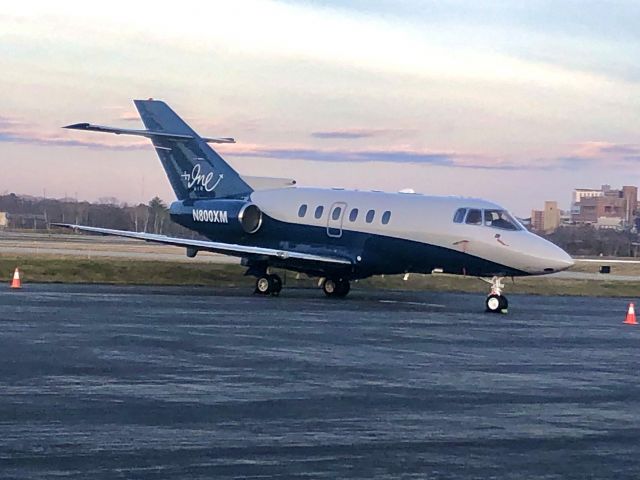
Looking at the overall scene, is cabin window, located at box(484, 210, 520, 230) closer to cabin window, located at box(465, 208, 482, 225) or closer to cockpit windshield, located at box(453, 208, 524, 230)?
cockpit windshield, located at box(453, 208, 524, 230)

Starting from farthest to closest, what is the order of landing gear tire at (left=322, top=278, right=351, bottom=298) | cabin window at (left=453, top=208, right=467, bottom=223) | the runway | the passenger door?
landing gear tire at (left=322, top=278, right=351, bottom=298) < the passenger door < cabin window at (left=453, top=208, right=467, bottom=223) < the runway

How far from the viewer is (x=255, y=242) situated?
3466cm

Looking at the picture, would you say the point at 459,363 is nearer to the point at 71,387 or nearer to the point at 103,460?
the point at 71,387

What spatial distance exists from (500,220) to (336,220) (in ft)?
15.9

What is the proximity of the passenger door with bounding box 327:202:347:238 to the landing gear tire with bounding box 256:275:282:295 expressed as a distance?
195cm

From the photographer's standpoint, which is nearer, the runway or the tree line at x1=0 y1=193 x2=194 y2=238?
the runway

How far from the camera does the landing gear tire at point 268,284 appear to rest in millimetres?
32656

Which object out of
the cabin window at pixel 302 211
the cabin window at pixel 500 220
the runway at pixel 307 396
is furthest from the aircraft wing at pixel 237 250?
the runway at pixel 307 396

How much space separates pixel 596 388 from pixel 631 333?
31.8 feet

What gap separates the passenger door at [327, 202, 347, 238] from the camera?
108ft

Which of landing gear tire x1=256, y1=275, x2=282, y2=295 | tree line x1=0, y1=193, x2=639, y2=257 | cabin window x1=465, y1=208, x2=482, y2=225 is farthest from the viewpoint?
tree line x1=0, y1=193, x2=639, y2=257

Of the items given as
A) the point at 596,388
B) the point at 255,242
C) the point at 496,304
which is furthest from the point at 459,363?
the point at 255,242

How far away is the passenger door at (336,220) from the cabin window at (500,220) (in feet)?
14.3

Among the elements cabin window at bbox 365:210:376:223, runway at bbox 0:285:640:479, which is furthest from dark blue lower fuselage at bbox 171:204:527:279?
runway at bbox 0:285:640:479
